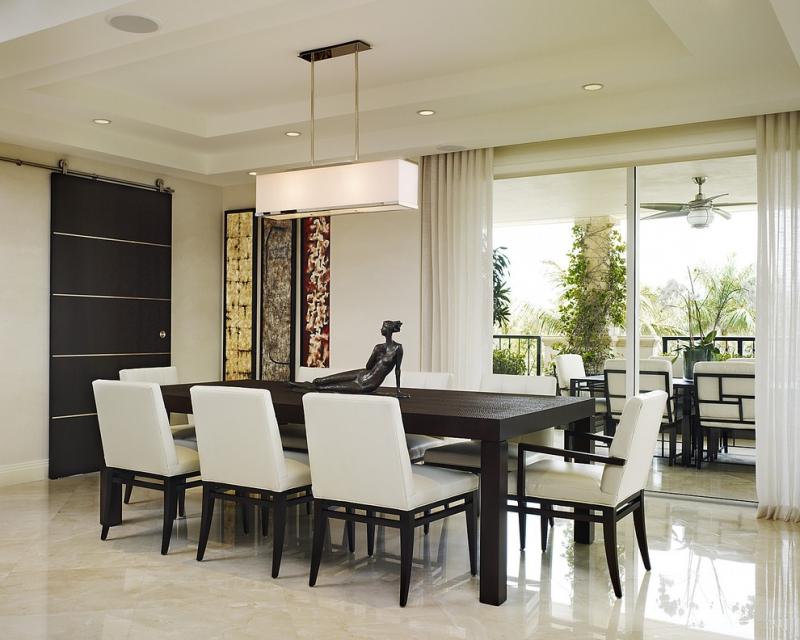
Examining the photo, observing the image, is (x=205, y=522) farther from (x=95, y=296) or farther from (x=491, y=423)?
(x=95, y=296)

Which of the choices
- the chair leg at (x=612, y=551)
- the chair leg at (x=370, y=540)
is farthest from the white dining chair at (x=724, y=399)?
the chair leg at (x=370, y=540)

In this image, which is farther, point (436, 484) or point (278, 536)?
point (278, 536)

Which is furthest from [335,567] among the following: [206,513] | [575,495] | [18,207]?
[18,207]

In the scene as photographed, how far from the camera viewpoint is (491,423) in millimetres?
3400

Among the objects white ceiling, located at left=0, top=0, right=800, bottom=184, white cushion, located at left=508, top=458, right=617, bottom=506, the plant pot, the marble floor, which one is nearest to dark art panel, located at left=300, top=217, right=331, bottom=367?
white ceiling, located at left=0, top=0, right=800, bottom=184

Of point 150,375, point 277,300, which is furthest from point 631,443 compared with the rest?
point 277,300

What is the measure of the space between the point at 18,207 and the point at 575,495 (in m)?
4.55

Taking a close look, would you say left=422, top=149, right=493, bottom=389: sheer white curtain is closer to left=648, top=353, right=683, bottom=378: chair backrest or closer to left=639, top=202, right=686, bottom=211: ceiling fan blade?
left=639, top=202, right=686, bottom=211: ceiling fan blade

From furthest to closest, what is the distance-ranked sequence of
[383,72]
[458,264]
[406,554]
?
[458,264]
[383,72]
[406,554]

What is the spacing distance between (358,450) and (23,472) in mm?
3614

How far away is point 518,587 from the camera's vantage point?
3.62 metres

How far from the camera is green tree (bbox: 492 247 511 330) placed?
20.3 ft

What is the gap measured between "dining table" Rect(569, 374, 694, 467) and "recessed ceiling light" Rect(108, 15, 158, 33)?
12.3ft

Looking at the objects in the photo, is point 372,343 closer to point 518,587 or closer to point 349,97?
point 349,97
